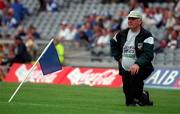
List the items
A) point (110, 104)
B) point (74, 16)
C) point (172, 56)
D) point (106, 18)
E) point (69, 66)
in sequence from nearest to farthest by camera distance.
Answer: point (110, 104) < point (172, 56) < point (69, 66) < point (106, 18) < point (74, 16)

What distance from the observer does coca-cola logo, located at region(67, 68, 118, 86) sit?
2600 centimetres

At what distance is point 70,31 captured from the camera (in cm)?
3256

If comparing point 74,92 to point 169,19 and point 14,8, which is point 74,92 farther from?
point 14,8

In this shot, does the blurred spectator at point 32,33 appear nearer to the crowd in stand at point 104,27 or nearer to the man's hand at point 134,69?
the crowd in stand at point 104,27

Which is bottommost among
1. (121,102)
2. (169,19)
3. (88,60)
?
(88,60)

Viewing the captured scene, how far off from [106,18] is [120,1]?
2168 millimetres

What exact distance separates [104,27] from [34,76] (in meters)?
4.84

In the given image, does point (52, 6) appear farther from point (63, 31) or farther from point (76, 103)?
point (76, 103)

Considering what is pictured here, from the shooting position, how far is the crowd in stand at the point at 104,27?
2798 cm

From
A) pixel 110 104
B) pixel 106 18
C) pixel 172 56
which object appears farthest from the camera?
pixel 106 18

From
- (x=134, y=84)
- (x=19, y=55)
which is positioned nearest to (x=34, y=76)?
(x=19, y=55)

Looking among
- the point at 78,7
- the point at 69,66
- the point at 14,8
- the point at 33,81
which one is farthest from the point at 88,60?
the point at 14,8

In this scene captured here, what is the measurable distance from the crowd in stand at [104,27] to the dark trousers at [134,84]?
11.7m

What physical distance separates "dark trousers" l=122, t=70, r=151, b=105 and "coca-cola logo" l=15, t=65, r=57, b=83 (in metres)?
11.9
